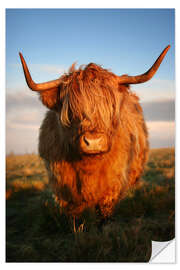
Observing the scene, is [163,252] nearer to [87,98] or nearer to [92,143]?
[92,143]

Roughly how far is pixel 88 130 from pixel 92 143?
0.77 feet

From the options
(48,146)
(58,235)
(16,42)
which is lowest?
(58,235)

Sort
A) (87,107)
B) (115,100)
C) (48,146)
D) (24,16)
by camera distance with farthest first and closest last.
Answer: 1. (48,146)
2. (24,16)
3. (115,100)
4. (87,107)

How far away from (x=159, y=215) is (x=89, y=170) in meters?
1.33

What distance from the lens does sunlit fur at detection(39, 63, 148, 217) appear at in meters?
2.71

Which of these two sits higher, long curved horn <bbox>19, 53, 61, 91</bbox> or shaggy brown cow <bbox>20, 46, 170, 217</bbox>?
long curved horn <bbox>19, 53, 61, 91</bbox>

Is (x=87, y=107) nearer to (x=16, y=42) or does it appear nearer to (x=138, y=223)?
(x=16, y=42)

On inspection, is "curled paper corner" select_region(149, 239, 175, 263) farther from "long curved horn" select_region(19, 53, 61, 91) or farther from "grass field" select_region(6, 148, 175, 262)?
"long curved horn" select_region(19, 53, 61, 91)

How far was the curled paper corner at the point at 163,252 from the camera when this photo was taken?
2443 mm

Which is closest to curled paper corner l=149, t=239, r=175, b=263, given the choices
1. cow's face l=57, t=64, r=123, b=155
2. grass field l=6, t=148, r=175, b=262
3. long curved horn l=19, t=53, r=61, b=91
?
grass field l=6, t=148, r=175, b=262

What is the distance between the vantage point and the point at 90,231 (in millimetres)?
2775

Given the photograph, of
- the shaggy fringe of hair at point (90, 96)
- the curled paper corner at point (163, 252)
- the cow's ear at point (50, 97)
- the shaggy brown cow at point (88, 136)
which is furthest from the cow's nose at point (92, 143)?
the curled paper corner at point (163, 252)

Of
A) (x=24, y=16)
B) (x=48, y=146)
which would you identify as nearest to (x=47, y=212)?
(x=48, y=146)

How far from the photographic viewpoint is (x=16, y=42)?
10.2 feet
